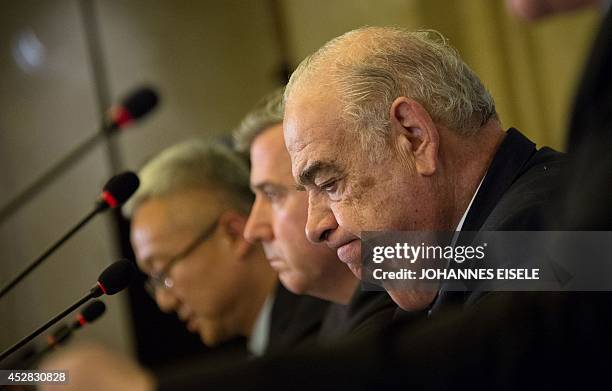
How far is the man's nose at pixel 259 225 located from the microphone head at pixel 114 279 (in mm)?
960

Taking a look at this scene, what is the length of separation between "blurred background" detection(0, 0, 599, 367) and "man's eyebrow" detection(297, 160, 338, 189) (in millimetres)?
3630

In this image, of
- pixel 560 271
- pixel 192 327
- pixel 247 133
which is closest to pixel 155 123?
pixel 192 327

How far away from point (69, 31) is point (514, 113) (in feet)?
10.4

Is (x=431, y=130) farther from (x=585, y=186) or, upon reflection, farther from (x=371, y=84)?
(x=585, y=186)

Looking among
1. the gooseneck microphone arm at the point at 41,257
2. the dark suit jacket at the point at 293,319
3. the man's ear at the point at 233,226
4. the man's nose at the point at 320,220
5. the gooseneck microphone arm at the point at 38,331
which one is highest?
the man's nose at the point at 320,220

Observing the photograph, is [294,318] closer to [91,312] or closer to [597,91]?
[91,312]

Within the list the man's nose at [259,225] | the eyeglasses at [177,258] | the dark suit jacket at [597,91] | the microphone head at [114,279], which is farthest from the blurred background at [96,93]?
the dark suit jacket at [597,91]

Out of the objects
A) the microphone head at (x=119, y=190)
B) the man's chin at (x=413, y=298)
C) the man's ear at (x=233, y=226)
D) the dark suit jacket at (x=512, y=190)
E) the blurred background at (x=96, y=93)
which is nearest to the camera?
the dark suit jacket at (x=512, y=190)

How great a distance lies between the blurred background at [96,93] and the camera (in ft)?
18.9

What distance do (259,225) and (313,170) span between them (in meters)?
1.04

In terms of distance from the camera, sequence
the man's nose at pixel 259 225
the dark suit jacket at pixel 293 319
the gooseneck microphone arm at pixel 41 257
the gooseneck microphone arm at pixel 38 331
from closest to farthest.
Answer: the gooseneck microphone arm at pixel 38 331
the gooseneck microphone arm at pixel 41 257
the man's nose at pixel 259 225
the dark suit jacket at pixel 293 319

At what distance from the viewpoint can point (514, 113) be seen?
3.72 m

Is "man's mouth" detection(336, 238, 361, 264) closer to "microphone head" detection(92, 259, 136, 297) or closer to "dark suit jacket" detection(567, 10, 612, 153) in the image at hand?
"microphone head" detection(92, 259, 136, 297)

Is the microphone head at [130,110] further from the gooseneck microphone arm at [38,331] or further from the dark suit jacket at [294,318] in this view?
the gooseneck microphone arm at [38,331]
